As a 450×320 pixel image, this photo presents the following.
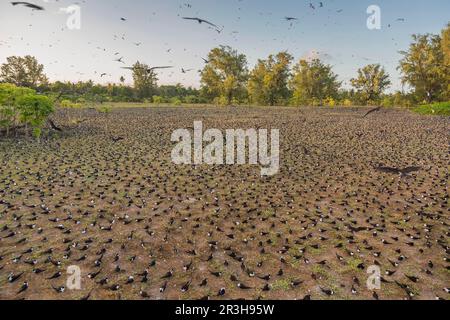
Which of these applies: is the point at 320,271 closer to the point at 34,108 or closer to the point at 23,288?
the point at 23,288

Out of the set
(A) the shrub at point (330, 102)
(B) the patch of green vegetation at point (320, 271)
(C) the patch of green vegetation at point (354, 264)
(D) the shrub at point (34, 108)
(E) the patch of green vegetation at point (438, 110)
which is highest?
(A) the shrub at point (330, 102)

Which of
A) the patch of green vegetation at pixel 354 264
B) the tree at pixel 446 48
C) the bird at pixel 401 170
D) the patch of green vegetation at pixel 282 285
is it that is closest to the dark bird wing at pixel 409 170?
the bird at pixel 401 170

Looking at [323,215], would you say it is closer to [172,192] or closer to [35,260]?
[172,192]

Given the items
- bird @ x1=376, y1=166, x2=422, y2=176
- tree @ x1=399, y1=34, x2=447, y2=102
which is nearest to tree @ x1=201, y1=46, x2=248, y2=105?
tree @ x1=399, y1=34, x2=447, y2=102

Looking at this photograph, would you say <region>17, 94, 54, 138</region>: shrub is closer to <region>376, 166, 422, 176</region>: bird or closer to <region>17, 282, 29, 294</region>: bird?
<region>17, 282, 29, 294</region>: bird

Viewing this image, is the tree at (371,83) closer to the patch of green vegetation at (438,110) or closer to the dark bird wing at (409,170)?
the patch of green vegetation at (438,110)

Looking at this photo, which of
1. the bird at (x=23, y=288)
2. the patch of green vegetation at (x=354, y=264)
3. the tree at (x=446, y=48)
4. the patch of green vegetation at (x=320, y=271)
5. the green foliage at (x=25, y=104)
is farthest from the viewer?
the tree at (x=446, y=48)
